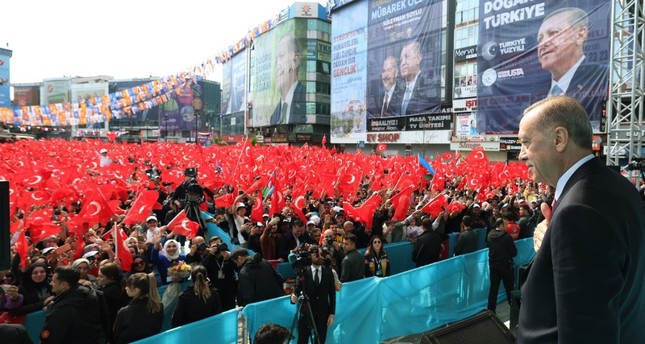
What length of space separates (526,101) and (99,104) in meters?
33.9

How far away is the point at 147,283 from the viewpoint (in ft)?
14.8

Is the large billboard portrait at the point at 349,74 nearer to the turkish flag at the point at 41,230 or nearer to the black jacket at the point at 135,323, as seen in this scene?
the turkish flag at the point at 41,230

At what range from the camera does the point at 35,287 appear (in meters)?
5.47

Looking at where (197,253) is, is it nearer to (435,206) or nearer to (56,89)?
(435,206)

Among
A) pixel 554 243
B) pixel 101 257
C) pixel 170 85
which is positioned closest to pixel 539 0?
pixel 170 85

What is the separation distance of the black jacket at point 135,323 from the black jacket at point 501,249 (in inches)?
197

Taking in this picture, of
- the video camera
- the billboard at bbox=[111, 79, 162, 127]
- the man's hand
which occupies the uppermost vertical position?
the billboard at bbox=[111, 79, 162, 127]

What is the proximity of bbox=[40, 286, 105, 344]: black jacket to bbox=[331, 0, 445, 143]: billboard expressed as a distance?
146ft

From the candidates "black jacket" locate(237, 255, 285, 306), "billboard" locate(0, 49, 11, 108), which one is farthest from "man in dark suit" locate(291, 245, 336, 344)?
"billboard" locate(0, 49, 11, 108)

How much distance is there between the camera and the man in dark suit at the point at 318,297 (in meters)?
5.35

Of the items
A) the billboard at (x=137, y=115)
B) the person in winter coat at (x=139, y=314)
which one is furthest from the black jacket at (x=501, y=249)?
the billboard at (x=137, y=115)

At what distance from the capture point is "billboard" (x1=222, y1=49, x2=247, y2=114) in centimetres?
9031

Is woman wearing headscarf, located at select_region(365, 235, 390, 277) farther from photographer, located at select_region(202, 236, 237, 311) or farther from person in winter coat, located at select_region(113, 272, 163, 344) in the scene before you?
person in winter coat, located at select_region(113, 272, 163, 344)

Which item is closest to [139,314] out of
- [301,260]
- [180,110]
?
[301,260]
